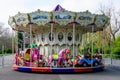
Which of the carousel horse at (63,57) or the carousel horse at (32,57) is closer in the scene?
the carousel horse at (63,57)

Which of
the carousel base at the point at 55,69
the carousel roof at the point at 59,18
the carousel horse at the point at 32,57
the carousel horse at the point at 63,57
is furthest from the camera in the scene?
the carousel horse at the point at 32,57

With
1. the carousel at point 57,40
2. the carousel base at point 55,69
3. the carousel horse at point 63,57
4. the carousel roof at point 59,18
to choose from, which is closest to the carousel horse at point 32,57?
the carousel at point 57,40

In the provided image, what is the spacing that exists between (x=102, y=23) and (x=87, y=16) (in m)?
1.86

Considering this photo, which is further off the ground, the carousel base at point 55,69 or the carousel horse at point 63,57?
the carousel horse at point 63,57

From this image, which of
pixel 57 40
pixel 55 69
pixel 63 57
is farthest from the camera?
pixel 57 40

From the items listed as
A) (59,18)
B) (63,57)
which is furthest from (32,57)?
(59,18)

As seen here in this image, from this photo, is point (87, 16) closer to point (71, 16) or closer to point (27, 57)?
point (71, 16)

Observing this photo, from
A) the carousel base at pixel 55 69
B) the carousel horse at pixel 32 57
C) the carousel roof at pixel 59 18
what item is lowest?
the carousel base at pixel 55 69

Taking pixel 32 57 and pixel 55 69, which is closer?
pixel 55 69

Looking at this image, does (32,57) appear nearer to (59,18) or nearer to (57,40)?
(57,40)

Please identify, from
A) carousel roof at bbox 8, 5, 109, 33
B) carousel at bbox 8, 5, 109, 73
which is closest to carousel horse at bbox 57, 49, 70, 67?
carousel at bbox 8, 5, 109, 73

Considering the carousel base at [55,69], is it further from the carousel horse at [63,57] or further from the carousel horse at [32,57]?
the carousel horse at [63,57]

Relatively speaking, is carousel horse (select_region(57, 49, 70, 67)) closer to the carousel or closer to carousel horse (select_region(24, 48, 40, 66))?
the carousel

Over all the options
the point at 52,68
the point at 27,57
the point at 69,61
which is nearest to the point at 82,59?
the point at 69,61
